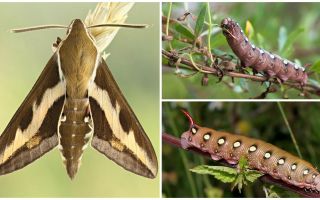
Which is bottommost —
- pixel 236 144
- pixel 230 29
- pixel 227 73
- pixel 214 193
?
pixel 214 193

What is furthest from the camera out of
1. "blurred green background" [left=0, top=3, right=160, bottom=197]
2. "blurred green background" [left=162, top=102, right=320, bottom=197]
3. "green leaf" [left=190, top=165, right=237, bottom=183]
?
"blurred green background" [left=162, top=102, right=320, bottom=197]

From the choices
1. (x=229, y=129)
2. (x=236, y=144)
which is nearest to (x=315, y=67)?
(x=236, y=144)

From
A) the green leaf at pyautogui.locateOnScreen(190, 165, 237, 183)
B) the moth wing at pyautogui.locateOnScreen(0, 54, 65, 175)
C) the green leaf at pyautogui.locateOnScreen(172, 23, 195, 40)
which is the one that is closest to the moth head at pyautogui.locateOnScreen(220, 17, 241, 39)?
the green leaf at pyautogui.locateOnScreen(172, 23, 195, 40)

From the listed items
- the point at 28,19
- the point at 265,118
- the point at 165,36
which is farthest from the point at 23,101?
the point at 265,118

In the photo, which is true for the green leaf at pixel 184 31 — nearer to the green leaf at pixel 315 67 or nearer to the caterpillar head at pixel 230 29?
the caterpillar head at pixel 230 29

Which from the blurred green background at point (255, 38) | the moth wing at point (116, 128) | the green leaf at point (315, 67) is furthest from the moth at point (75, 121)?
the green leaf at point (315, 67)

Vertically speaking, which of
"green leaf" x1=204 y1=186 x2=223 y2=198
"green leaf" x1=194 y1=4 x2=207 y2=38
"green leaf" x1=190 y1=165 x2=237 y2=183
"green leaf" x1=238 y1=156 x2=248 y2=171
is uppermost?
"green leaf" x1=194 y1=4 x2=207 y2=38

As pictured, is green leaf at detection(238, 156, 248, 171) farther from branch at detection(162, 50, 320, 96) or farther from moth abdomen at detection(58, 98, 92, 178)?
Answer: moth abdomen at detection(58, 98, 92, 178)

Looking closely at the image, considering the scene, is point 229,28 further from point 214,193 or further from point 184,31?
point 214,193
